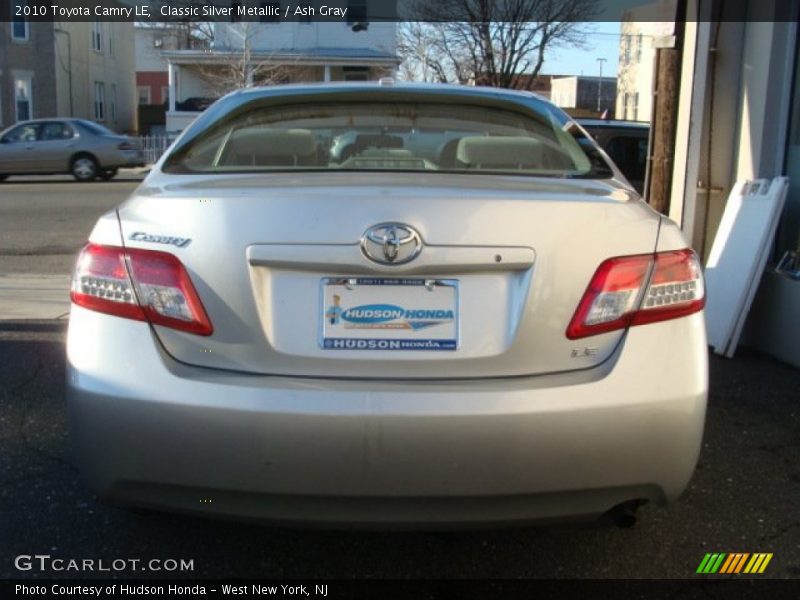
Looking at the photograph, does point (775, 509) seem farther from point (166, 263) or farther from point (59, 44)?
point (59, 44)

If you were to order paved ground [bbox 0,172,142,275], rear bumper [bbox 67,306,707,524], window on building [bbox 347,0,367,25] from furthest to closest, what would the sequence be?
window on building [bbox 347,0,367,25] < paved ground [bbox 0,172,142,275] < rear bumper [bbox 67,306,707,524]

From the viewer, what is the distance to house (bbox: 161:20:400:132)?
31312 millimetres

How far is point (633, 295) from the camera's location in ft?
7.91

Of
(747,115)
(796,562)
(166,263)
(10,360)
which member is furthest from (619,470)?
(747,115)

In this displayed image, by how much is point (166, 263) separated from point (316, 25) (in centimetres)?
3260

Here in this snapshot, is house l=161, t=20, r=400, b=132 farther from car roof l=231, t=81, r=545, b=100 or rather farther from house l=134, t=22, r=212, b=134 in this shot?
car roof l=231, t=81, r=545, b=100

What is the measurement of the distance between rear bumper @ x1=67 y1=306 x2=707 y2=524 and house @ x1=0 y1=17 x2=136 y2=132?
1379 inches

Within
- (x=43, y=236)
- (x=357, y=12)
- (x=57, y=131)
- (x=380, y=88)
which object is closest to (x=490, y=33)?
(x=357, y=12)

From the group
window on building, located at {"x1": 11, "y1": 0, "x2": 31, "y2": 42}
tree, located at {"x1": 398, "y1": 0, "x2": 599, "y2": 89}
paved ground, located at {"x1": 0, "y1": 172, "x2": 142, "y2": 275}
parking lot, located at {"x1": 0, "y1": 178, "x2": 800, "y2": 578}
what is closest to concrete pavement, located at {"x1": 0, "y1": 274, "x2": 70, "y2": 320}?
paved ground, located at {"x1": 0, "y1": 172, "x2": 142, "y2": 275}

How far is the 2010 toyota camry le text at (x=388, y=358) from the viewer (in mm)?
2264

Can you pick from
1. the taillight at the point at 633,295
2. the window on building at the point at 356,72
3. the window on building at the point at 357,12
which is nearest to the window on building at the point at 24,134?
the window on building at the point at 356,72

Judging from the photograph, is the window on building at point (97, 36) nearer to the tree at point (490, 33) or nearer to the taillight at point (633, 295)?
the tree at point (490, 33)

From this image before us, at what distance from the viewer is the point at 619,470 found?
92.2 inches

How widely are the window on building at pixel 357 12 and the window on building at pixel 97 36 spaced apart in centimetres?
1396
